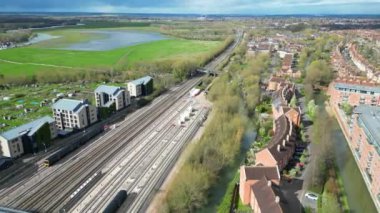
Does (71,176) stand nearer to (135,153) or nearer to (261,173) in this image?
(135,153)

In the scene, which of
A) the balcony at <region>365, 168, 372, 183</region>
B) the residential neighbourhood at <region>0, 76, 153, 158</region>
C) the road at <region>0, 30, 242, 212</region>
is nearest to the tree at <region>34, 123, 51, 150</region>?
the residential neighbourhood at <region>0, 76, 153, 158</region>

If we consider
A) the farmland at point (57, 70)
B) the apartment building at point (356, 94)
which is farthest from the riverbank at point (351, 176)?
the farmland at point (57, 70)

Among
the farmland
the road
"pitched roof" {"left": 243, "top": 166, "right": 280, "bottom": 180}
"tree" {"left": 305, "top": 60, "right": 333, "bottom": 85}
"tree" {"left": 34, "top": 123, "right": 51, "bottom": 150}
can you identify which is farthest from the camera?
"tree" {"left": 305, "top": 60, "right": 333, "bottom": 85}

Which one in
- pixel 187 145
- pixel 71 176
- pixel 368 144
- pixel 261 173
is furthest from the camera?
pixel 187 145

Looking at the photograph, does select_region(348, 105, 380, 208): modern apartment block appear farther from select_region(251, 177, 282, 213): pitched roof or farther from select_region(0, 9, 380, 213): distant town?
select_region(251, 177, 282, 213): pitched roof

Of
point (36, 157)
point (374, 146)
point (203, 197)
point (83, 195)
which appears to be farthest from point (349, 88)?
point (36, 157)

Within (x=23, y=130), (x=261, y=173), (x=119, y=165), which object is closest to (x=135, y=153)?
(x=119, y=165)
